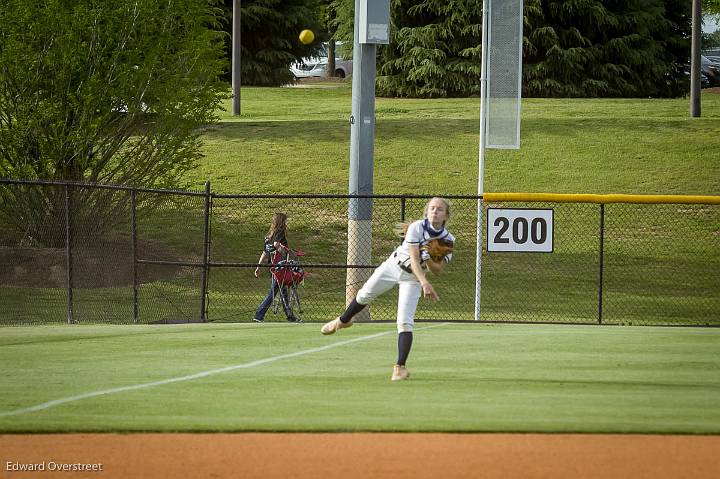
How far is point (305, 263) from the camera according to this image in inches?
878

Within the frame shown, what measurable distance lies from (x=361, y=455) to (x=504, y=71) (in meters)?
10.5

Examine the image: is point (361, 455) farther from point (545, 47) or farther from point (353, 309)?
point (545, 47)

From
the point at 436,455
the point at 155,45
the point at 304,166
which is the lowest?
the point at 436,455

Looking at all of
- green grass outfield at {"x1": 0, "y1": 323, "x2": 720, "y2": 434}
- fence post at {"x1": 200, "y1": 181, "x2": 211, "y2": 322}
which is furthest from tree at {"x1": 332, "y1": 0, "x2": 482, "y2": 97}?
green grass outfield at {"x1": 0, "y1": 323, "x2": 720, "y2": 434}

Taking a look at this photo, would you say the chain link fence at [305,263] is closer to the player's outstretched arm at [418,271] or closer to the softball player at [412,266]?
the softball player at [412,266]

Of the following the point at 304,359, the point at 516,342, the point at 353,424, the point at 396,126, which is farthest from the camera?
the point at 396,126

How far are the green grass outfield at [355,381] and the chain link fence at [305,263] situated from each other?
3.26 metres

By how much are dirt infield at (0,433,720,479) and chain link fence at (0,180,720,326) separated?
340 inches

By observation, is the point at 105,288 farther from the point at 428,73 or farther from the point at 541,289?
the point at 428,73

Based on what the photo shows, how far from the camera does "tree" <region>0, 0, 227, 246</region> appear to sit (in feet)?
68.3

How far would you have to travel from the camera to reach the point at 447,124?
33531 millimetres

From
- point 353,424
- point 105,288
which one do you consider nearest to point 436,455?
point 353,424

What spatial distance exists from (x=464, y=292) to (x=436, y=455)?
580 inches

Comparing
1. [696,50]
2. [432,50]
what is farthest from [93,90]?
[432,50]
